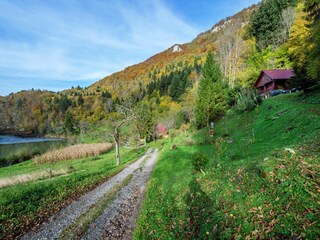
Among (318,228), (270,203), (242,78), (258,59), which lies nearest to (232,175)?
(270,203)

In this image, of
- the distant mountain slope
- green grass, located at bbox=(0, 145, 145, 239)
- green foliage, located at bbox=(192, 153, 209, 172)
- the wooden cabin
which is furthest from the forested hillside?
green foliage, located at bbox=(192, 153, 209, 172)

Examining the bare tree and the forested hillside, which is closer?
the bare tree

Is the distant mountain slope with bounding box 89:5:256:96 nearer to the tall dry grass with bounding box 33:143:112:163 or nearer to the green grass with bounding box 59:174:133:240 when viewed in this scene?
the tall dry grass with bounding box 33:143:112:163

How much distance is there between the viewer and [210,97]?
107 feet

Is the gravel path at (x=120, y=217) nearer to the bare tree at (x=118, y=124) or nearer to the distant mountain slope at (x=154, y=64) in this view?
the bare tree at (x=118, y=124)

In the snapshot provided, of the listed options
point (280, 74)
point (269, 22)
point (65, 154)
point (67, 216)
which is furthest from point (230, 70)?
point (67, 216)

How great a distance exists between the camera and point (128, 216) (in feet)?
29.5

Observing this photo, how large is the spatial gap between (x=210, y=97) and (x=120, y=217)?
2732cm

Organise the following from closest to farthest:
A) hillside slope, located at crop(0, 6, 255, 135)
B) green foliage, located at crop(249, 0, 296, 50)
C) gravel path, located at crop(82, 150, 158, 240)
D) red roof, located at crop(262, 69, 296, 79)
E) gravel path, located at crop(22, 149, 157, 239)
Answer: gravel path, located at crop(82, 150, 158, 240)
gravel path, located at crop(22, 149, 157, 239)
red roof, located at crop(262, 69, 296, 79)
green foliage, located at crop(249, 0, 296, 50)
hillside slope, located at crop(0, 6, 255, 135)

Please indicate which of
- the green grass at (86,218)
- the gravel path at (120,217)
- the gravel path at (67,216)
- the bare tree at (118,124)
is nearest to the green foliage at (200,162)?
the gravel path at (120,217)

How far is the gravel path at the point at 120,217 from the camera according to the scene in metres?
7.54

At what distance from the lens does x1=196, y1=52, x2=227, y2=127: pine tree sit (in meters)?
32.5

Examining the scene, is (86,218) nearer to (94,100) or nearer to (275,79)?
(275,79)

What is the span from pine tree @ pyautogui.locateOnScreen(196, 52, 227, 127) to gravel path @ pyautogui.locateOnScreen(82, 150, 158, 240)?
22.7 m
